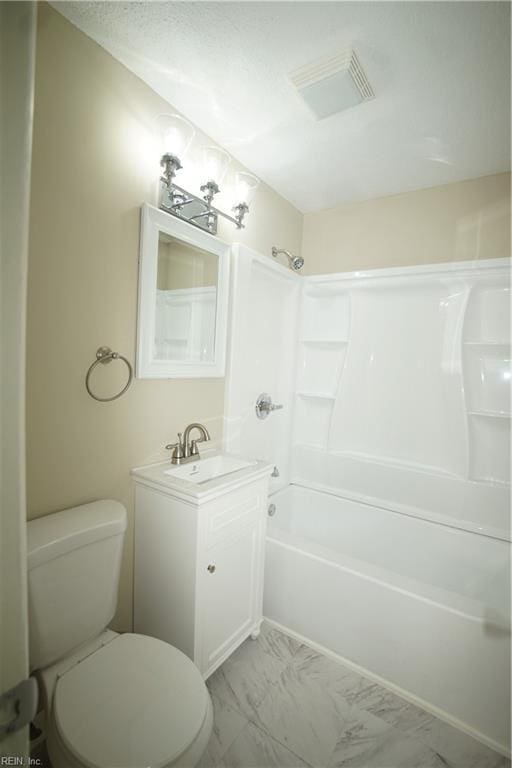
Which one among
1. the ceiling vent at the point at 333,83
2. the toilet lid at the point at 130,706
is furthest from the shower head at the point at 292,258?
the toilet lid at the point at 130,706

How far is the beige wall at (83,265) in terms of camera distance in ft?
3.77

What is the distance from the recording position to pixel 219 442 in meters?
1.98

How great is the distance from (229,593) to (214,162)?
1.98m

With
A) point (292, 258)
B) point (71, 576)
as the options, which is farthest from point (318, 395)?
point (71, 576)

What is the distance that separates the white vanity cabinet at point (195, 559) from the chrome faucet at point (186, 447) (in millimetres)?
77

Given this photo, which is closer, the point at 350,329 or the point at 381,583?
the point at 381,583

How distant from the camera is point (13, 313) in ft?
1.36

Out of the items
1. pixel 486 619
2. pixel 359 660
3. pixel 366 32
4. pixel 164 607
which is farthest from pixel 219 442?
pixel 366 32

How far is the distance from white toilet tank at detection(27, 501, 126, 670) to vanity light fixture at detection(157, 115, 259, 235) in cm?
130

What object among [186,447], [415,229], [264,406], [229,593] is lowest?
[229,593]

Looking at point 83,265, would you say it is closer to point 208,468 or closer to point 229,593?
point 208,468

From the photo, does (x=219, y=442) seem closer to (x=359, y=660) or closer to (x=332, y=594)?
(x=332, y=594)

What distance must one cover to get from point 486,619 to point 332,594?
2.05 ft

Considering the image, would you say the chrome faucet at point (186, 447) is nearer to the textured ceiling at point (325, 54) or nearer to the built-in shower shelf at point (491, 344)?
the textured ceiling at point (325, 54)
